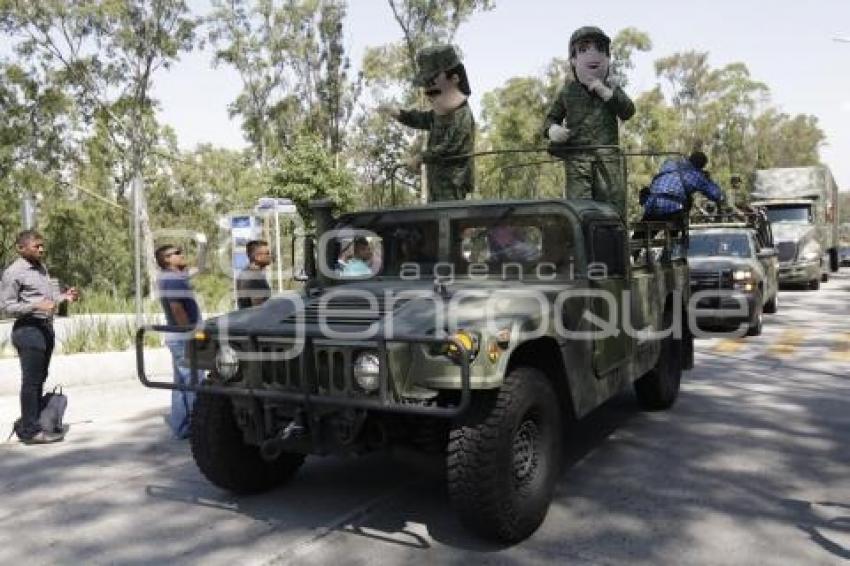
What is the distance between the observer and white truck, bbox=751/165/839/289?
1919 centimetres

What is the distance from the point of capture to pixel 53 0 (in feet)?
74.3

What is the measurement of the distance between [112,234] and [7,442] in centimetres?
2434

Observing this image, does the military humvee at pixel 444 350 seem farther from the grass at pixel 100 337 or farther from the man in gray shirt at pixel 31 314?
the grass at pixel 100 337

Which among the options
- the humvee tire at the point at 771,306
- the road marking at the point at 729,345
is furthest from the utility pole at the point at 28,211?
the humvee tire at the point at 771,306

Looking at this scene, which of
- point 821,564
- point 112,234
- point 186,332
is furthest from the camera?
point 112,234

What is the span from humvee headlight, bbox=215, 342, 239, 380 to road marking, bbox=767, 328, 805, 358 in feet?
24.7

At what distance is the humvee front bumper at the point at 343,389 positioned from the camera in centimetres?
344

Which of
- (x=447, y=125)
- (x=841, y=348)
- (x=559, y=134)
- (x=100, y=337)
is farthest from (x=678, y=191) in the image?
(x=100, y=337)

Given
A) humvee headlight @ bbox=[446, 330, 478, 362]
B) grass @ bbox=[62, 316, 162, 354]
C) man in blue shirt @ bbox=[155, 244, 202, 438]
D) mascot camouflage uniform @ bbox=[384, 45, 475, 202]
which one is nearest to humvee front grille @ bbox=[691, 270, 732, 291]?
mascot camouflage uniform @ bbox=[384, 45, 475, 202]

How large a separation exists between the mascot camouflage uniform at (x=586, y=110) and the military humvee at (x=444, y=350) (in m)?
1.13

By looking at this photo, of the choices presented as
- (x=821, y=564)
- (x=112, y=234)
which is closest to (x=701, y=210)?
(x=821, y=564)

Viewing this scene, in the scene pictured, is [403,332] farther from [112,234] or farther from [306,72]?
[306,72]

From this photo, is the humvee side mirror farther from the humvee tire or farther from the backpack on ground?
the humvee tire

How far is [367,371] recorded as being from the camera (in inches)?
147
